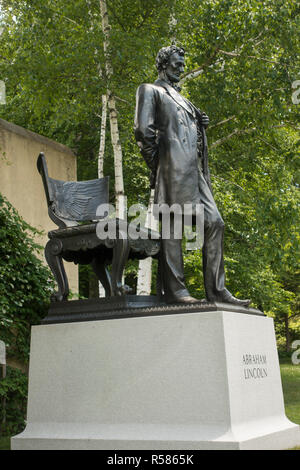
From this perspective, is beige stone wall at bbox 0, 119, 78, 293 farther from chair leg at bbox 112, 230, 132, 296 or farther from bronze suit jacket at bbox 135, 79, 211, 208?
chair leg at bbox 112, 230, 132, 296

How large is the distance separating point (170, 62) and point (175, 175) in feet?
3.67

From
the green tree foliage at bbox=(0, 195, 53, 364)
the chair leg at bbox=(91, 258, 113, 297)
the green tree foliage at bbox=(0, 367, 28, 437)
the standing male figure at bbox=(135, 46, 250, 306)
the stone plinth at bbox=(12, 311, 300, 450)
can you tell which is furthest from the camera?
the green tree foliage at bbox=(0, 195, 53, 364)

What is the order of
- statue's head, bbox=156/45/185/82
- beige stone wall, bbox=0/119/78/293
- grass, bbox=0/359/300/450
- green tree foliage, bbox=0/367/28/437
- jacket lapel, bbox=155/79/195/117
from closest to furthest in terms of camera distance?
jacket lapel, bbox=155/79/195/117 < statue's head, bbox=156/45/185/82 < grass, bbox=0/359/300/450 < green tree foliage, bbox=0/367/28/437 < beige stone wall, bbox=0/119/78/293

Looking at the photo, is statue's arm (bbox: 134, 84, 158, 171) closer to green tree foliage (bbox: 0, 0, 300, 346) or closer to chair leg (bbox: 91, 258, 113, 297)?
chair leg (bbox: 91, 258, 113, 297)

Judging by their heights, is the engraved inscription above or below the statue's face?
below

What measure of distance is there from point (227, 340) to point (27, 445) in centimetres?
193

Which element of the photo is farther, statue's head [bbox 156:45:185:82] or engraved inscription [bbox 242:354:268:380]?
statue's head [bbox 156:45:185:82]

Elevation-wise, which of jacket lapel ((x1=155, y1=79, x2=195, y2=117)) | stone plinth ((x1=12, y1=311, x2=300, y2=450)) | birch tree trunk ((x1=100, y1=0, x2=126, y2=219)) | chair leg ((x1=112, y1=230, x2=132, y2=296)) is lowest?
stone plinth ((x1=12, y1=311, x2=300, y2=450))

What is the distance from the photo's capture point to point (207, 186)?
6.02m

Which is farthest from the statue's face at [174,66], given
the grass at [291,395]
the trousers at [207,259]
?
the grass at [291,395]

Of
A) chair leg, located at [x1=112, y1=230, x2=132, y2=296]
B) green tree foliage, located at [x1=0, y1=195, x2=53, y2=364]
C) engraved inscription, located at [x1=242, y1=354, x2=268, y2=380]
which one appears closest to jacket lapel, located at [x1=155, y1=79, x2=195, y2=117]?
chair leg, located at [x1=112, y1=230, x2=132, y2=296]

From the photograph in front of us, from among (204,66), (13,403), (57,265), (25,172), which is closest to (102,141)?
(204,66)

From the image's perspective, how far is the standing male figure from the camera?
571 cm

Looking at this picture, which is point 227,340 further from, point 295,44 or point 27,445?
point 295,44
